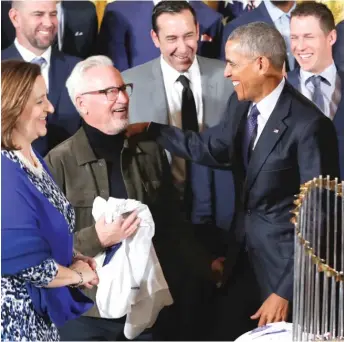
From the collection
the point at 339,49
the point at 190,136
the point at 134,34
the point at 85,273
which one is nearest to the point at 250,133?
the point at 190,136

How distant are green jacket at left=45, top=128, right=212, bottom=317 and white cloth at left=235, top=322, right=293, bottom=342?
1.02ft

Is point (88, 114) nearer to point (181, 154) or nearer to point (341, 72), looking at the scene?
point (181, 154)

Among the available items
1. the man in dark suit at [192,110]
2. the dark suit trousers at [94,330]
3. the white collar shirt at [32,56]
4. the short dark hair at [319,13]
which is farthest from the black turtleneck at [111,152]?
the short dark hair at [319,13]

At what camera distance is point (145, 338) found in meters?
2.98

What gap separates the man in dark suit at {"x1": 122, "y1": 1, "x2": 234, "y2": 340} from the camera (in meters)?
2.95

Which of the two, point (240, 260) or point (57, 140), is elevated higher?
point (57, 140)

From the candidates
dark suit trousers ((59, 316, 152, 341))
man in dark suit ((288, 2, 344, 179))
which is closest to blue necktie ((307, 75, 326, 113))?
man in dark suit ((288, 2, 344, 179))

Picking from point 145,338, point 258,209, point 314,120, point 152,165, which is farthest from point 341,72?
point 145,338

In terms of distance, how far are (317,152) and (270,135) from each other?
0.56ft

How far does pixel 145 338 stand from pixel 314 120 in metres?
0.97

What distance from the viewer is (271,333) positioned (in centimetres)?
Answer: 268

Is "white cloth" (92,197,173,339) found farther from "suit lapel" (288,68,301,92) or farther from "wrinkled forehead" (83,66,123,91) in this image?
"suit lapel" (288,68,301,92)

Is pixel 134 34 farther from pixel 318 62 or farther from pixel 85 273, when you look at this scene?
pixel 85 273

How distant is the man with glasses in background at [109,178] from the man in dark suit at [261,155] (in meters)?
0.09
